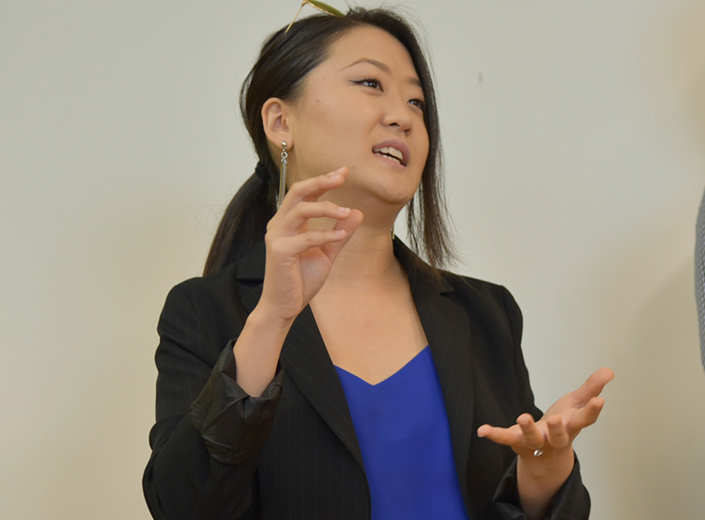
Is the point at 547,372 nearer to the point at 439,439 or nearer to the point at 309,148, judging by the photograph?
the point at 439,439

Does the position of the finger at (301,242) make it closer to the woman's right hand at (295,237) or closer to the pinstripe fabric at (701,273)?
the woman's right hand at (295,237)

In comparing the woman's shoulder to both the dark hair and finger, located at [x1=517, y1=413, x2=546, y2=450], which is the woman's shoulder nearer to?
the dark hair

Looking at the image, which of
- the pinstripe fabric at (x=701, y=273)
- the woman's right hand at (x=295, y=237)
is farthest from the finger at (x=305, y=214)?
the pinstripe fabric at (x=701, y=273)

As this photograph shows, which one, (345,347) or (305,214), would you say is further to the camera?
(345,347)

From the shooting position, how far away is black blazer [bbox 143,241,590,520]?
1.01 metres

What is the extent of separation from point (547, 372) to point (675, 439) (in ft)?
1.00

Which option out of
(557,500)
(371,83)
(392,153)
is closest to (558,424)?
(557,500)

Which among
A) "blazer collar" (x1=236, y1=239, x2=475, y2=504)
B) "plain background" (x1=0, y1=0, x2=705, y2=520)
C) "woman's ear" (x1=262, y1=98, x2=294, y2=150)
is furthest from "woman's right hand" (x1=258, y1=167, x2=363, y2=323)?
"plain background" (x1=0, y1=0, x2=705, y2=520)

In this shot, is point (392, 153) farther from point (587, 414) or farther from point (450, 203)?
point (450, 203)

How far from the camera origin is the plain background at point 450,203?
Result: 1797mm

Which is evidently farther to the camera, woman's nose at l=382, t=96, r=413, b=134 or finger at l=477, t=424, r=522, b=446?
woman's nose at l=382, t=96, r=413, b=134

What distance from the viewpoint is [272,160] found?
1.55m

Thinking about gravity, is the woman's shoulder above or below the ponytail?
below

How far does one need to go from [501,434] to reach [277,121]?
690mm
